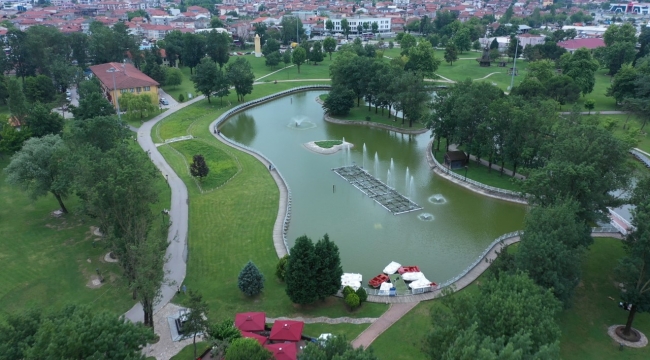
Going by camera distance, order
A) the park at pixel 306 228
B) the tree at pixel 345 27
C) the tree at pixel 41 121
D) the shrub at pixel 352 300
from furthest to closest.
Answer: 1. the tree at pixel 345 27
2. the tree at pixel 41 121
3. the park at pixel 306 228
4. the shrub at pixel 352 300

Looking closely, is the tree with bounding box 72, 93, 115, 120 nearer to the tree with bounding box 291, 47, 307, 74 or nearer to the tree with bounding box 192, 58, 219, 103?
the tree with bounding box 192, 58, 219, 103

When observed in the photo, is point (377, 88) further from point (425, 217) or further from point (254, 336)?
point (254, 336)

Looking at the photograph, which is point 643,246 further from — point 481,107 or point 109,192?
point 109,192

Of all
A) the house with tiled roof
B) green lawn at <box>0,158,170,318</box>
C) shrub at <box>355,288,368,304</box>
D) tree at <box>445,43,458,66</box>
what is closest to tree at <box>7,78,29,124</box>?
the house with tiled roof

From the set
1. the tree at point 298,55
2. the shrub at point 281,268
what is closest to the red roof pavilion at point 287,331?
the shrub at point 281,268

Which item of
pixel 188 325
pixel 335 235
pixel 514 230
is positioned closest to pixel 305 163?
pixel 335 235

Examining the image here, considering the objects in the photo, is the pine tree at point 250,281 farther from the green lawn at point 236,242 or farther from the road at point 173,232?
the road at point 173,232

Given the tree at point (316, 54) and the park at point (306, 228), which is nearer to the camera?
the park at point (306, 228)

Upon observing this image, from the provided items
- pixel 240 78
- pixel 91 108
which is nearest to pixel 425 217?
pixel 91 108
